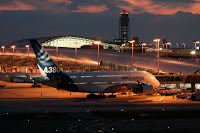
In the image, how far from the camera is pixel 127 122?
36.3 meters

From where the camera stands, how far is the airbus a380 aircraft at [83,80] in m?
57.7

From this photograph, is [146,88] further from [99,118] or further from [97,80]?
[99,118]

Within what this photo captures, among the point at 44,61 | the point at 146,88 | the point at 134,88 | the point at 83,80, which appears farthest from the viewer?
the point at 134,88

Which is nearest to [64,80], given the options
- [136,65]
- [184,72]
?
[184,72]

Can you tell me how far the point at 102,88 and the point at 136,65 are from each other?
54.6 meters

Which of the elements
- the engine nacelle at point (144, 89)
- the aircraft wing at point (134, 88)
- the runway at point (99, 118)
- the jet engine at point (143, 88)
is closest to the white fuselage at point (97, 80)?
the aircraft wing at point (134, 88)

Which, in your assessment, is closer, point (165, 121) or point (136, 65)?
point (165, 121)

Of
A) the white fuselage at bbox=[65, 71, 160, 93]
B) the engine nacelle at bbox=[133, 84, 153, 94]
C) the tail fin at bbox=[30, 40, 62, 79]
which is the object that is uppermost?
the tail fin at bbox=[30, 40, 62, 79]

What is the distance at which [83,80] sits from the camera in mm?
59750

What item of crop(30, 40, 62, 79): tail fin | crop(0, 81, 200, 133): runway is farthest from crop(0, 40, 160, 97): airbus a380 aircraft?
crop(0, 81, 200, 133): runway

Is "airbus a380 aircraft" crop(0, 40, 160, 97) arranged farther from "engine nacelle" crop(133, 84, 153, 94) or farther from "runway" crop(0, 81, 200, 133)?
"runway" crop(0, 81, 200, 133)

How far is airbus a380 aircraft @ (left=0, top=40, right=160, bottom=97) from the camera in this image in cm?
5769

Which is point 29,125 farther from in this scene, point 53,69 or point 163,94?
point 163,94

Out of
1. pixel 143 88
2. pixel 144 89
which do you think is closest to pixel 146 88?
pixel 144 89
